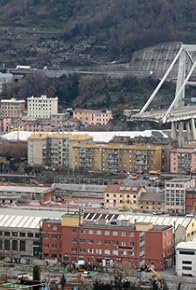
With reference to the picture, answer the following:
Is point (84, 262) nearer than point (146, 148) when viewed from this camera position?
Yes

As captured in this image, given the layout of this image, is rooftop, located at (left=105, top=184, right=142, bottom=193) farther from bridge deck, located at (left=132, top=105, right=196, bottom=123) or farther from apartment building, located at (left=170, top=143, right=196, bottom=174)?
bridge deck, located at (left=132, top=105, right=196, bottom=123)

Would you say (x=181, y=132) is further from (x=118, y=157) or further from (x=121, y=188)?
(x=121, y=188)

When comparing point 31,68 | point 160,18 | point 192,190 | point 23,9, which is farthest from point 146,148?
point 23,9

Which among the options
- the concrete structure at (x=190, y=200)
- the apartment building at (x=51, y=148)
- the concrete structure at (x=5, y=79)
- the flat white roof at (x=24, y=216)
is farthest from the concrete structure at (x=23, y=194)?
the concrete structure at (x=5, y=79)

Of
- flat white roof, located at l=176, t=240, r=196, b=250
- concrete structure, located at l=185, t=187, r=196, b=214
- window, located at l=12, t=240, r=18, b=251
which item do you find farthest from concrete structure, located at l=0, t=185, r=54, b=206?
flat white roof, located at l=176, t=240, r=196, b=250

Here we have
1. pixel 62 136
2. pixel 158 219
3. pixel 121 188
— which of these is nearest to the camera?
pixel 158 219

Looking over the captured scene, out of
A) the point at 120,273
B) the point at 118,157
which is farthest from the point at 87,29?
the point at 120,273

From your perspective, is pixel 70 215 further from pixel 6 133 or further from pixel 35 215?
pixel 6 133
